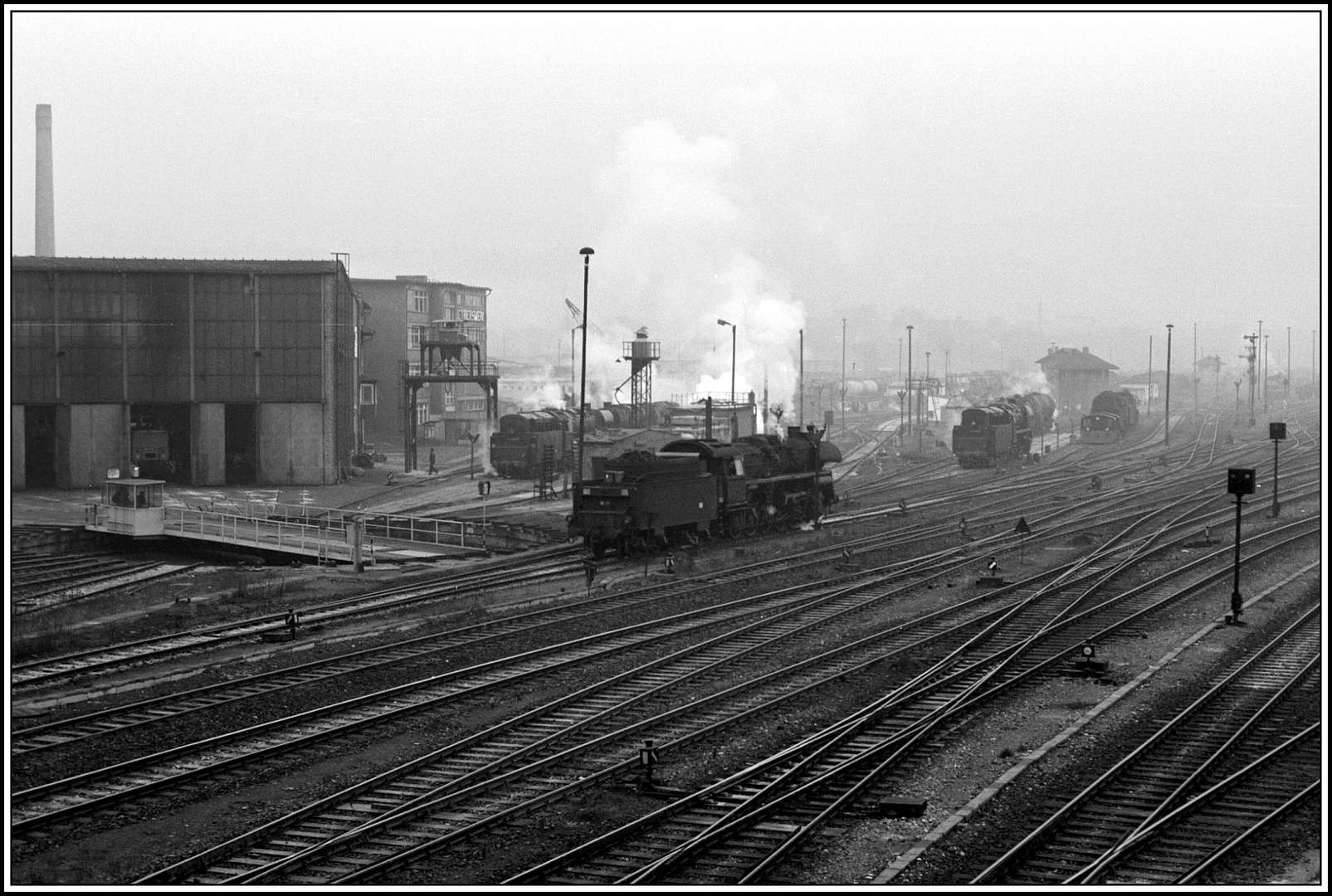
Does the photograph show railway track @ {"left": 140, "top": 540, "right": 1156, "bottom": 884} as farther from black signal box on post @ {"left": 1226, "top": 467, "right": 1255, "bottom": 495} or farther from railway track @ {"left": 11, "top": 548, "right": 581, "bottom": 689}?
railway track @ {"left": 11, "top": 548, "right": 581, "bottom": 689}

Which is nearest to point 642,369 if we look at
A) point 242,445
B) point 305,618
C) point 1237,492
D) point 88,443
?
point 242,445

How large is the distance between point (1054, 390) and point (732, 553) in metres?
102

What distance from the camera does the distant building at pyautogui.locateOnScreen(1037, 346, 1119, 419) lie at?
129 m

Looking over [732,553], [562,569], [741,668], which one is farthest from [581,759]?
[732,553]

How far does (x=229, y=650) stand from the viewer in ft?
78.7

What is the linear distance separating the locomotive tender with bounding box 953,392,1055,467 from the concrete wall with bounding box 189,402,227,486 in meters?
32.9

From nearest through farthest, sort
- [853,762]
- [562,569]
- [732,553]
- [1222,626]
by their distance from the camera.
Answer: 1. [853,762]
2. [1222,626]
3. [562,569]
4. [732,553]

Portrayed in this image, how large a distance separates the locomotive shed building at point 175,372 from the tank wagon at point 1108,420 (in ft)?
153

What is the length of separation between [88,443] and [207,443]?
4557mm

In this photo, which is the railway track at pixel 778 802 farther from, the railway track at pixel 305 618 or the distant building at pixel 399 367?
the distant building at pixel 399 367

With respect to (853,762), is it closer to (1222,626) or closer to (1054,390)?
(1222,626)

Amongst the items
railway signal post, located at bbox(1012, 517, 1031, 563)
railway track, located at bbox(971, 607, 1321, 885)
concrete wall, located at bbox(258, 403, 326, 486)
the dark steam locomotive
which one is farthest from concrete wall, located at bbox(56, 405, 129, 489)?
railway track, located at bbox(971, 607, 1321, 885)

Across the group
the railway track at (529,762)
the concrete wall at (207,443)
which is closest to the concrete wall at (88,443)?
the concrete wall at (207,443)

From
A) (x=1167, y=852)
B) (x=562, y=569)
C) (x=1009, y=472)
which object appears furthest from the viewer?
(x=1009, y=472)
